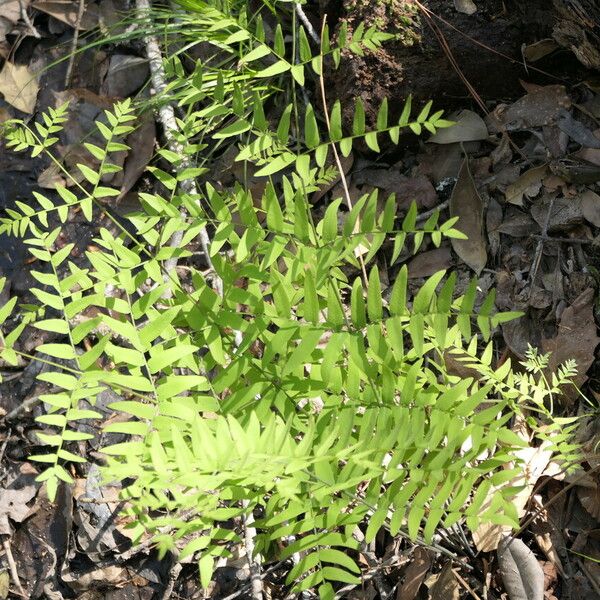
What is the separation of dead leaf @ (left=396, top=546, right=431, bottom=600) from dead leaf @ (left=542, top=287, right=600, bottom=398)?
0.63m

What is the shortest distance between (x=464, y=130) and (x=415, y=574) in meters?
1.46

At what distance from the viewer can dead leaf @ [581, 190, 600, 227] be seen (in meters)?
2.42

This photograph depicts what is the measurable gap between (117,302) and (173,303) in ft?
0.63

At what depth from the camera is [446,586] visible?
212 cm

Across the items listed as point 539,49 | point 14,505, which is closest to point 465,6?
point 539,49

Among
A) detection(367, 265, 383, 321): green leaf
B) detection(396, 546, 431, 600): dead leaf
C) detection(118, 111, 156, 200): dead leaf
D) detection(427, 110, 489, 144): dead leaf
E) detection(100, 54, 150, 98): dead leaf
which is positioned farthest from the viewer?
detection(100, 54, 150, 98): dead leaf

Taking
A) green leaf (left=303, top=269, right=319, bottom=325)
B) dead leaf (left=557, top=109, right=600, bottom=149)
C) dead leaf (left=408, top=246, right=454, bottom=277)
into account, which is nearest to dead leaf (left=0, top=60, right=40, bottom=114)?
dead leaf (left=408, top=246, right=454, bottom=277)

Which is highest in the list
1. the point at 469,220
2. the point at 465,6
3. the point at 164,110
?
the point at 465,6

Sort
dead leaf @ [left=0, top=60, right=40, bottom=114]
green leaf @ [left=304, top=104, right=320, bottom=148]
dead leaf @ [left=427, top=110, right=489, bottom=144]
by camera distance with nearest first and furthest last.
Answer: green leaf @ [left=304, top=104, right=320, bottom=148]
dead leaf @ [left=427, top=110, right=489, bottom=144]
dead leaf @ [left=0, top=60, right=40, bottom=114]

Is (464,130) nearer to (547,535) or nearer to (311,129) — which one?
(311,129)

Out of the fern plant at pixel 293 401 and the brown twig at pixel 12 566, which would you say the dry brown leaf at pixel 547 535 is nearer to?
the fern plant at pixel 293 401

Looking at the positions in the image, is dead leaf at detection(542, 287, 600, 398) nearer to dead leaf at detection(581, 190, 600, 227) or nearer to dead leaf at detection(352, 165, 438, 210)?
dead leaf at detection(581, 190, 600, 227)

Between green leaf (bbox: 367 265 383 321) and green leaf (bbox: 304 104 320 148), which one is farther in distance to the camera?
green leaf (bbox: 304 104 320 148)

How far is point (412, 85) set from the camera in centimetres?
264
